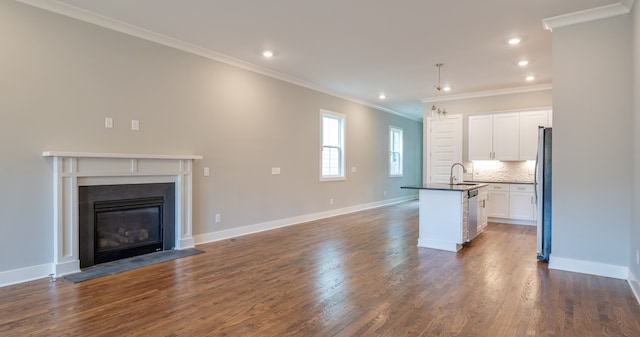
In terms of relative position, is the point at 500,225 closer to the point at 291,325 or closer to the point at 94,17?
the point at 291,325

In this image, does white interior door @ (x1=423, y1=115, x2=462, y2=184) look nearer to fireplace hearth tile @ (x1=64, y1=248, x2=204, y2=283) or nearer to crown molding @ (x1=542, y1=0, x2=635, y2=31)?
crown molding @ (x1=542, y1=0, x2=635, y2=31)

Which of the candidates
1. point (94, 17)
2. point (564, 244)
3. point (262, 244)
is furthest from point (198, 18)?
point (564, 244)

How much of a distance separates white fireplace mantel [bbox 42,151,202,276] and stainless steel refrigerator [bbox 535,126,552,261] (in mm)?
4402

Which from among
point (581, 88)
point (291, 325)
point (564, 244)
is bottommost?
point (291, 325)

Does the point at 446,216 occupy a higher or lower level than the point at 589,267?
higher

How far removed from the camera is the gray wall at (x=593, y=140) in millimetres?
3469

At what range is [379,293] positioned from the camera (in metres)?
3.09

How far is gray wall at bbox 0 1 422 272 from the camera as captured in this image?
133 inches

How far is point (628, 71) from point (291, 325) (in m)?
3.93

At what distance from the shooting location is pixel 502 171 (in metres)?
7.25

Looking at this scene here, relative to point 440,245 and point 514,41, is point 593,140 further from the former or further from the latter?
point 440,245

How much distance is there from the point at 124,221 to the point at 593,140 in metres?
5.26

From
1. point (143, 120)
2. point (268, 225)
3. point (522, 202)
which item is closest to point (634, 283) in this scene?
point (522, 202)

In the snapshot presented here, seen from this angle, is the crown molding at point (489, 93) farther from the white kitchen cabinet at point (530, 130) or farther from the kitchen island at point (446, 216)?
the kitchen island at point (446, 216)
